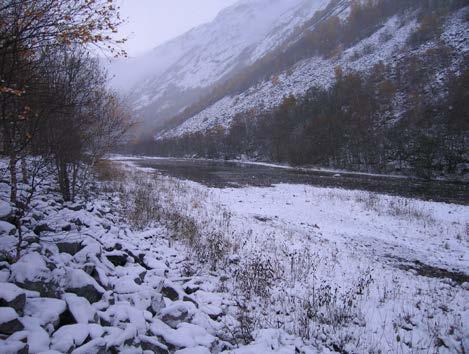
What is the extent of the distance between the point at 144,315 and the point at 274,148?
57402mm

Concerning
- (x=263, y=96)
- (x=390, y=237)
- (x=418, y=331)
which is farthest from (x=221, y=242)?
(x=263, y=96)

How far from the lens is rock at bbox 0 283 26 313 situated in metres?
3.14

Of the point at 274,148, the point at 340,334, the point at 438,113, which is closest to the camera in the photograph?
the point at 340,334

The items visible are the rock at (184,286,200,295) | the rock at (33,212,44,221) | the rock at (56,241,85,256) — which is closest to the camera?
the rock at (56,241,85,256)

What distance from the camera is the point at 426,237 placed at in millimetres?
11344

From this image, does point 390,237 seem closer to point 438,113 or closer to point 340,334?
point 340,334

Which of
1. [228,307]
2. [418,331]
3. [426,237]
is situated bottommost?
[426,237]

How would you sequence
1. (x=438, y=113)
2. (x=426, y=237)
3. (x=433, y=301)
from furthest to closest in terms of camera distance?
(x=438, y=113) < (x=426, y=237) < (x=433, y=301)

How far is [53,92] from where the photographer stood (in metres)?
6.39

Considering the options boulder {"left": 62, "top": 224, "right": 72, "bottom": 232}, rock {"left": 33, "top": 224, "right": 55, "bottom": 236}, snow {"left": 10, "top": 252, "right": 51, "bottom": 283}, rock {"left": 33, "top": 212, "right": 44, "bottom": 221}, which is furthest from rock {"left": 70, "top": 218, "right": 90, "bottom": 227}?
snow {"left": 10, "top": 252, "right": 51, "bottom": 283}

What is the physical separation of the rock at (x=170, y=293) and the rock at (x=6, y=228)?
275 centimetres

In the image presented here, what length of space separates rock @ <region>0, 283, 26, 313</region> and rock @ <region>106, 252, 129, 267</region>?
7.48 ft

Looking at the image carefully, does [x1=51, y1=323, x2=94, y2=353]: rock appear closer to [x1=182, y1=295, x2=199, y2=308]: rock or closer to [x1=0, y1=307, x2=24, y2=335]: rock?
[x1=0, y1=307, x2=24, y2=335]: rock

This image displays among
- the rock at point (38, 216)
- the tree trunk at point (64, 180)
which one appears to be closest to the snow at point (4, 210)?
the rock at point (38, 216)
